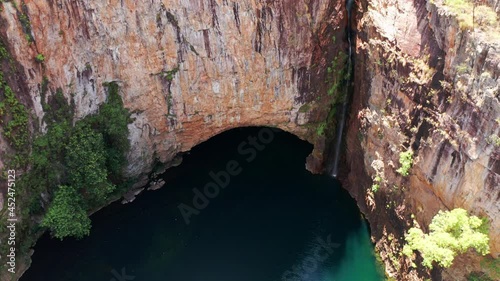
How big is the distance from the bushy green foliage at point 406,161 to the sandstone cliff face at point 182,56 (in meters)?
5.11

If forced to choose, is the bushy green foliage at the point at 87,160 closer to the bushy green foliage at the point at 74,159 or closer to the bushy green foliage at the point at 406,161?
the bushy green foliage at the point at 74,159

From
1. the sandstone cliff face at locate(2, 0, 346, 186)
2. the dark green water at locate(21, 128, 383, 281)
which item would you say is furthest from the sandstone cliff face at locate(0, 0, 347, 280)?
the dark green water at locate(21, 128, 383, 281)

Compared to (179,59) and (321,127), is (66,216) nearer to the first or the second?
(179,59)

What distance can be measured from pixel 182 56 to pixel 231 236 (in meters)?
7.37

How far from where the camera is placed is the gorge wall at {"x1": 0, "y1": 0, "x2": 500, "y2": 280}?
12.4 m

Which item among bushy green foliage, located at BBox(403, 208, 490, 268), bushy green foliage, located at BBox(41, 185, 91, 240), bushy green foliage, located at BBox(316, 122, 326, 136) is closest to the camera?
bushy green foliage, located at BBox(403, 208, 490, 268)

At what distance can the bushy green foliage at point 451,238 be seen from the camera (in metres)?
12.4

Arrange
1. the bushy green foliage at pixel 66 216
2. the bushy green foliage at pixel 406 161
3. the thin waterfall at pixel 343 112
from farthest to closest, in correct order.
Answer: the thin waterfall at pixel 343 112 → the bushy green foliage at pixel 66 216 → the bushy green foliage at pixel 406 161

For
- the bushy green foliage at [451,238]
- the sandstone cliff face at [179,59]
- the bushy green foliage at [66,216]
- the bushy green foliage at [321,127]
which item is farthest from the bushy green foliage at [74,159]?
the bushy green foliage at [451,238]

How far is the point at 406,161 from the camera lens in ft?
48.3

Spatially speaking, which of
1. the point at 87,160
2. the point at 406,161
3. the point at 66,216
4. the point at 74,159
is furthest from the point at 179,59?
the point at 406,161

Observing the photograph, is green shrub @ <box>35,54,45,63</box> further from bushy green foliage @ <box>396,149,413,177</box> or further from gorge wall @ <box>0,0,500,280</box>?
bushy green foliage @ <box>396,149,413,177</box>

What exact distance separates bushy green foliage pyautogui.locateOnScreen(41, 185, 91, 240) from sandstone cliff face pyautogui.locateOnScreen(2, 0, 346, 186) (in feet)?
9.73

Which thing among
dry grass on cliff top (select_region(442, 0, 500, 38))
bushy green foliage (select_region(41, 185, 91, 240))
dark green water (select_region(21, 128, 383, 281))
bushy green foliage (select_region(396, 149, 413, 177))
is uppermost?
dry grass on cliff top (select_region(442, 0, 500, 38))
